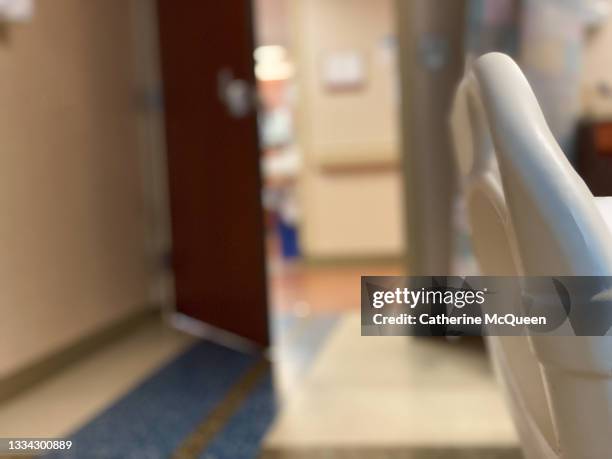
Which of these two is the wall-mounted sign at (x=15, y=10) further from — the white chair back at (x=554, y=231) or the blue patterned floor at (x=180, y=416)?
the white chair back at (x=554, y=231)

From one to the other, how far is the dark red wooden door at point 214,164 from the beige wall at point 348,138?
184 centimetres

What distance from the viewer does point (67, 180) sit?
2.20 meters

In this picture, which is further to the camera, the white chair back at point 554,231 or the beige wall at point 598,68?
Answer: the beige wall at point 598,68

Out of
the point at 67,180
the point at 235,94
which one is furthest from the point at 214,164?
the point at 67,180

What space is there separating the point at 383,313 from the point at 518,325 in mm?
129

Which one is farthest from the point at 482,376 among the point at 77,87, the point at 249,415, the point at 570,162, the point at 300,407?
the point at 77,87

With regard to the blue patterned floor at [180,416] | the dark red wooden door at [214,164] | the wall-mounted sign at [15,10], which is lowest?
the blue patterned floor at [180,416]

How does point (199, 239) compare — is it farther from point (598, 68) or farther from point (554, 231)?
point (554, 231)

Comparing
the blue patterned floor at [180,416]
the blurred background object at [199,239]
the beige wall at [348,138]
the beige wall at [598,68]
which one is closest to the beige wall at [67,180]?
the blurred background object at [199,239]

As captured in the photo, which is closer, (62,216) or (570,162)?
(570,162)

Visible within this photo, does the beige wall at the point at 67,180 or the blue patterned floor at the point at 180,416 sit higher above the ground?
the beige wall at the point at 67,180

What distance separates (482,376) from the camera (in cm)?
182

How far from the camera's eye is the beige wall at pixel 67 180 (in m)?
1.87

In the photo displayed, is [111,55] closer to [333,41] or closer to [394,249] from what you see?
[333,41]
